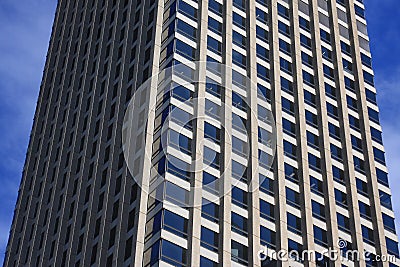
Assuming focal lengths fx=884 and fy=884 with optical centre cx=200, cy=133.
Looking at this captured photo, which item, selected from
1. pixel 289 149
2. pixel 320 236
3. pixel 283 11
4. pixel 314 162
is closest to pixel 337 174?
pixel 314 162

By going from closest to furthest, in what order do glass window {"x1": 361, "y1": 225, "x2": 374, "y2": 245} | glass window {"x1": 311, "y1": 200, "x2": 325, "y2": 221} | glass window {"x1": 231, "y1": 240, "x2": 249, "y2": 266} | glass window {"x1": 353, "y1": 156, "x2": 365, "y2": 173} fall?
glass window {"x1": 231, "y1": 240, "x2": 249, "y2": 266} < glass window {"x1": 311, "y1": 200, "x2": 325, "y2": 221} < glass window {"x1": 361, "y1": 225, "x2": 374, "y2": 245} < glass window {"x1": 353, "y1": 156, "x2": 365, "y2": 173}

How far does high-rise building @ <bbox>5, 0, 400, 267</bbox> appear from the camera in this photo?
245 feet

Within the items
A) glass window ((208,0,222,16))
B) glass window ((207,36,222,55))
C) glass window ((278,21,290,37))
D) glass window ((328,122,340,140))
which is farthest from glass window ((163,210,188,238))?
glass window ((278,21,290,37))

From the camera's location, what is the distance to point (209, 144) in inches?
3120

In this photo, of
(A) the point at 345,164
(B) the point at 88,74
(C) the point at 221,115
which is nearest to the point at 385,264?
(A) the point at 345,164

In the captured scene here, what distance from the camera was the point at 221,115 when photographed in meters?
82.8

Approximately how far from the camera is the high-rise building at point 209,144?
74.8 meters

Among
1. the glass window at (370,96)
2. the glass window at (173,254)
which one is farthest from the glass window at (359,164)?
the glass window at (173,254)

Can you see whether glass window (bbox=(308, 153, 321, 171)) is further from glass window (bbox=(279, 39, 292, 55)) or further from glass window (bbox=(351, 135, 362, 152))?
glass window (bbox=(279, 39, 292, 55))

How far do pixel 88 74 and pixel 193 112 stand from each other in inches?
885

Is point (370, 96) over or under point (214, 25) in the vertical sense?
under

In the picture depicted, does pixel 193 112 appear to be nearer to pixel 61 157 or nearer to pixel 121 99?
pixel 121 99

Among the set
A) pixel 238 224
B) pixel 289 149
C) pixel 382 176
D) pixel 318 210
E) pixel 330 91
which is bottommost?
pixel 238 224

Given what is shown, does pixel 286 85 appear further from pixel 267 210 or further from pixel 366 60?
pixel 267 210
